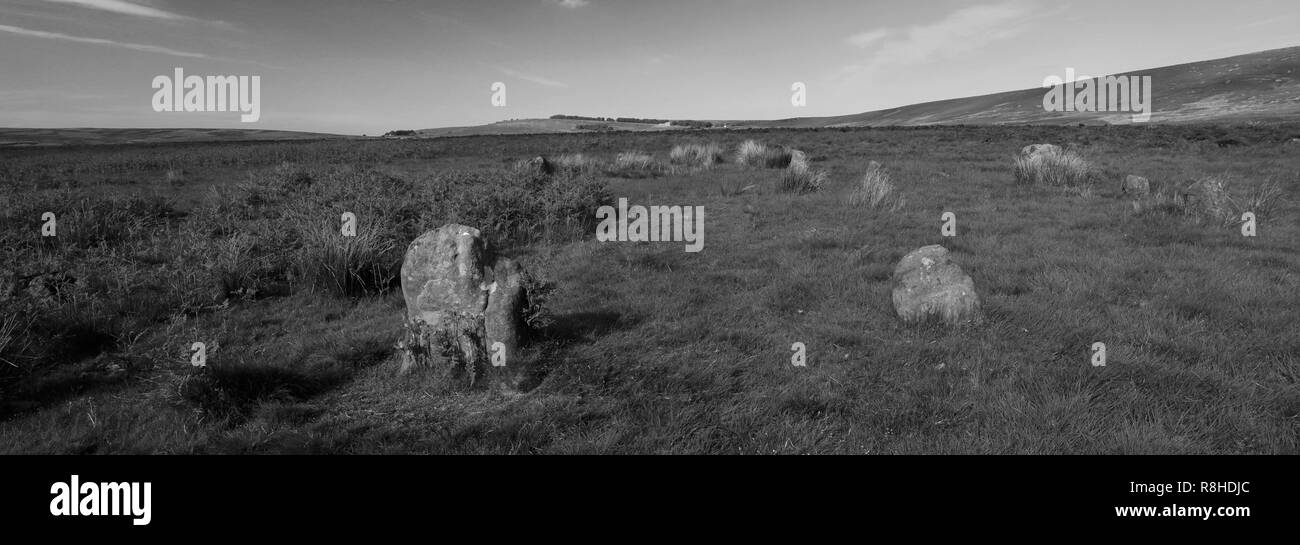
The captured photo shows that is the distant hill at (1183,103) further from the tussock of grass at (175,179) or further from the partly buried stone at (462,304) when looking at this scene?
the partly buried stone at (462,304)

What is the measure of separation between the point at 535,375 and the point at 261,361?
240cm

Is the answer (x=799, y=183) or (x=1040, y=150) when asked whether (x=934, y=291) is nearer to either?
(x=799, y=183)

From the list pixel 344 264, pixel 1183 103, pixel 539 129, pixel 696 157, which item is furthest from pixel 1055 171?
pixel 1183 103

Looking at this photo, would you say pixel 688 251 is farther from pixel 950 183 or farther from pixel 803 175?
pixel 950 183

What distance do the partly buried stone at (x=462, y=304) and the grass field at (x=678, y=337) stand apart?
27 centimetres

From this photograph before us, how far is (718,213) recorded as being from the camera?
11711 millimetres

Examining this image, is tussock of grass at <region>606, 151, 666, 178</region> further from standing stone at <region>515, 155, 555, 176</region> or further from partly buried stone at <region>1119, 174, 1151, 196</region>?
partly buried stone at <region>1119, 174, 1151, 196</region>

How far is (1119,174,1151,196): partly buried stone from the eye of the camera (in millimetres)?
11950

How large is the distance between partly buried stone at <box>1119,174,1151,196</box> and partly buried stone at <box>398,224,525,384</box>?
13666 millimetres

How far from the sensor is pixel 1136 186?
12.1m

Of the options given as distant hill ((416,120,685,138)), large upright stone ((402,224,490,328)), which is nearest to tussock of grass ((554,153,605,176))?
large upright stone ((402,224,490,328))

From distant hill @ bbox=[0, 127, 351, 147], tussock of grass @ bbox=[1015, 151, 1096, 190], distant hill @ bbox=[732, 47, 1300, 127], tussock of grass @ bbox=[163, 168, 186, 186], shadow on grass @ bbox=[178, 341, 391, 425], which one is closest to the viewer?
shadow on grass @ bbox=[178, 341, 391, 425]
